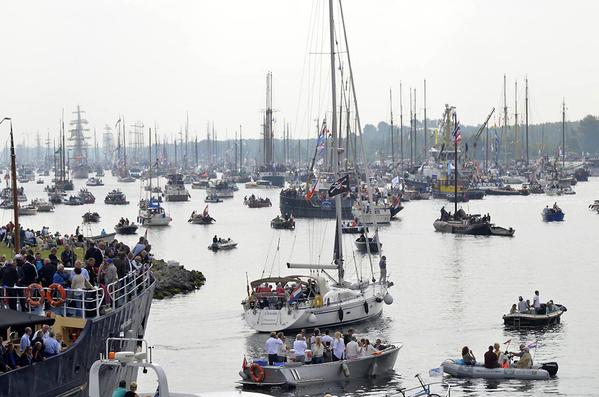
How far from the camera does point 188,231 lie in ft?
451

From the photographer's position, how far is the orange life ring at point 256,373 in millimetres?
43594

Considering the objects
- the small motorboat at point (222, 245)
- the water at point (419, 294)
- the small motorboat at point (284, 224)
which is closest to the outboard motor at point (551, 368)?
the water at point (419, 294)

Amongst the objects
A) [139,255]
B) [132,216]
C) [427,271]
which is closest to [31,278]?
[139,255]

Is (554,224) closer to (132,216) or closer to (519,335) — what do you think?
(132,216)

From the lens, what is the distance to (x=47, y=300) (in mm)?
32188

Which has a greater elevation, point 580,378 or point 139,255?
point 139,255

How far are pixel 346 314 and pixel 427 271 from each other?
35.1 metres

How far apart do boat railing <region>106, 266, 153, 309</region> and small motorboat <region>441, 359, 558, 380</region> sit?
12.0 metres

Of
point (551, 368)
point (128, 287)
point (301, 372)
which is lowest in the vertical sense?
point (551, 368)

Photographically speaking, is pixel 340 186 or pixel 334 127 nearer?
pixel 340 186

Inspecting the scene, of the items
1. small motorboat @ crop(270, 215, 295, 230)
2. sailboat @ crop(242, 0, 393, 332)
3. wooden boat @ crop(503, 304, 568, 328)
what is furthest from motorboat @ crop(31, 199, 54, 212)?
wooden boat @ crop(503, 304, 568, 328)

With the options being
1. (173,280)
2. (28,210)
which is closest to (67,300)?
(173,280)

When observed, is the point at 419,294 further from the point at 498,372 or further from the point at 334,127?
the point at 498,372

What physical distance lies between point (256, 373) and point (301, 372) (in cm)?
162
